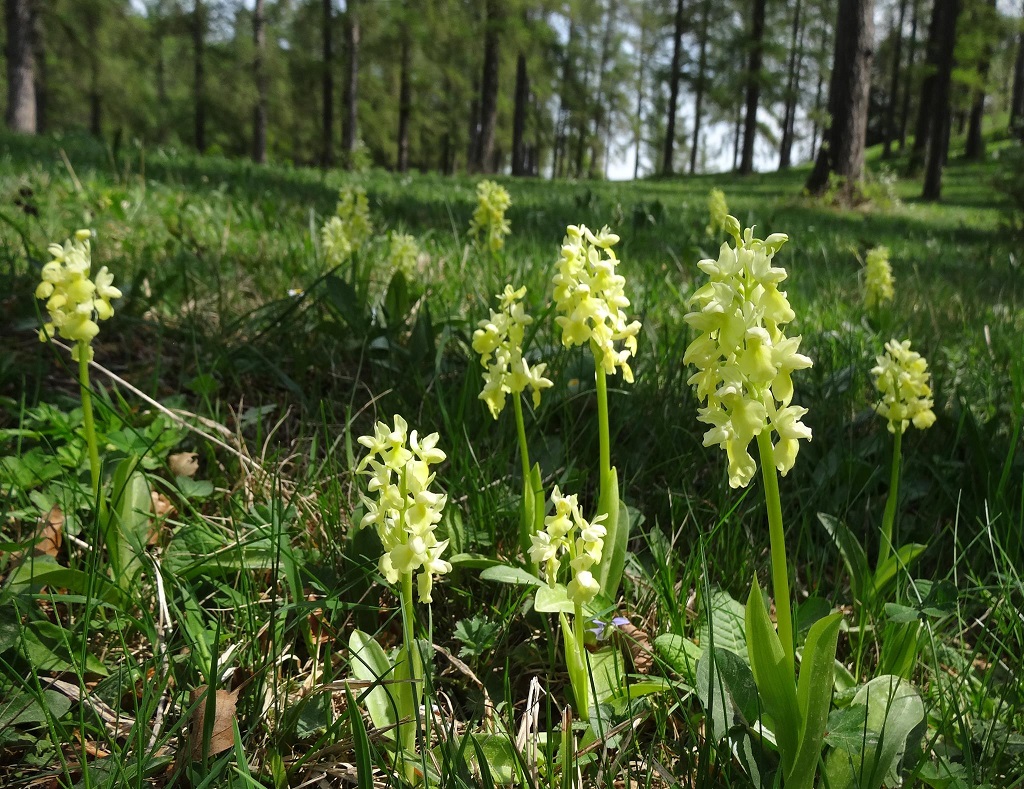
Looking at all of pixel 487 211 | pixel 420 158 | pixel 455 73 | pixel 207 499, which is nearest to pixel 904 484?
pixel 207 499

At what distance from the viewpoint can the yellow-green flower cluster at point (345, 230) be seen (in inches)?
145

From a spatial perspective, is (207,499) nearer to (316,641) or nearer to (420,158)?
(316,641)

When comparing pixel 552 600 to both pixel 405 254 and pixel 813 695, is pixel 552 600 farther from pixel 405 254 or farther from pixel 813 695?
pixel 405 254

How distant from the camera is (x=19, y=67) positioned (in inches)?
614

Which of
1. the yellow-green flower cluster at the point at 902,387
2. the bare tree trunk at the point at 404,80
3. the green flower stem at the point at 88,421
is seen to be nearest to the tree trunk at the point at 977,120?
the bare tree trunk at the point at 404,80

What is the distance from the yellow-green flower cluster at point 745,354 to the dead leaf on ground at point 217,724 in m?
0.90

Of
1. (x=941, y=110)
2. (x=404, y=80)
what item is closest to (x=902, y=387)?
(x=941, y=110)

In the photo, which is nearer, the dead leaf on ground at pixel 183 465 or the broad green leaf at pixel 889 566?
the broad green leaf at pixel 889 566

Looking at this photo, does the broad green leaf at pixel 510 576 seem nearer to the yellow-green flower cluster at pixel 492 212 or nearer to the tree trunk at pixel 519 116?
the yellow-green flower cluster at pixel 492 212

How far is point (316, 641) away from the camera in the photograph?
5.05ft

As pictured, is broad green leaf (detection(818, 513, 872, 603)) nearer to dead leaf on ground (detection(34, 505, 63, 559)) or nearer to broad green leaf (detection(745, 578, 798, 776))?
broad green leaf (detection(745, 578, 798, 776))

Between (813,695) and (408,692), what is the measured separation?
0.64 metres

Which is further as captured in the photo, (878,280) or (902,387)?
(878,280)

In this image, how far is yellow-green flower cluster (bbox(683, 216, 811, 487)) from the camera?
3.13 feet
